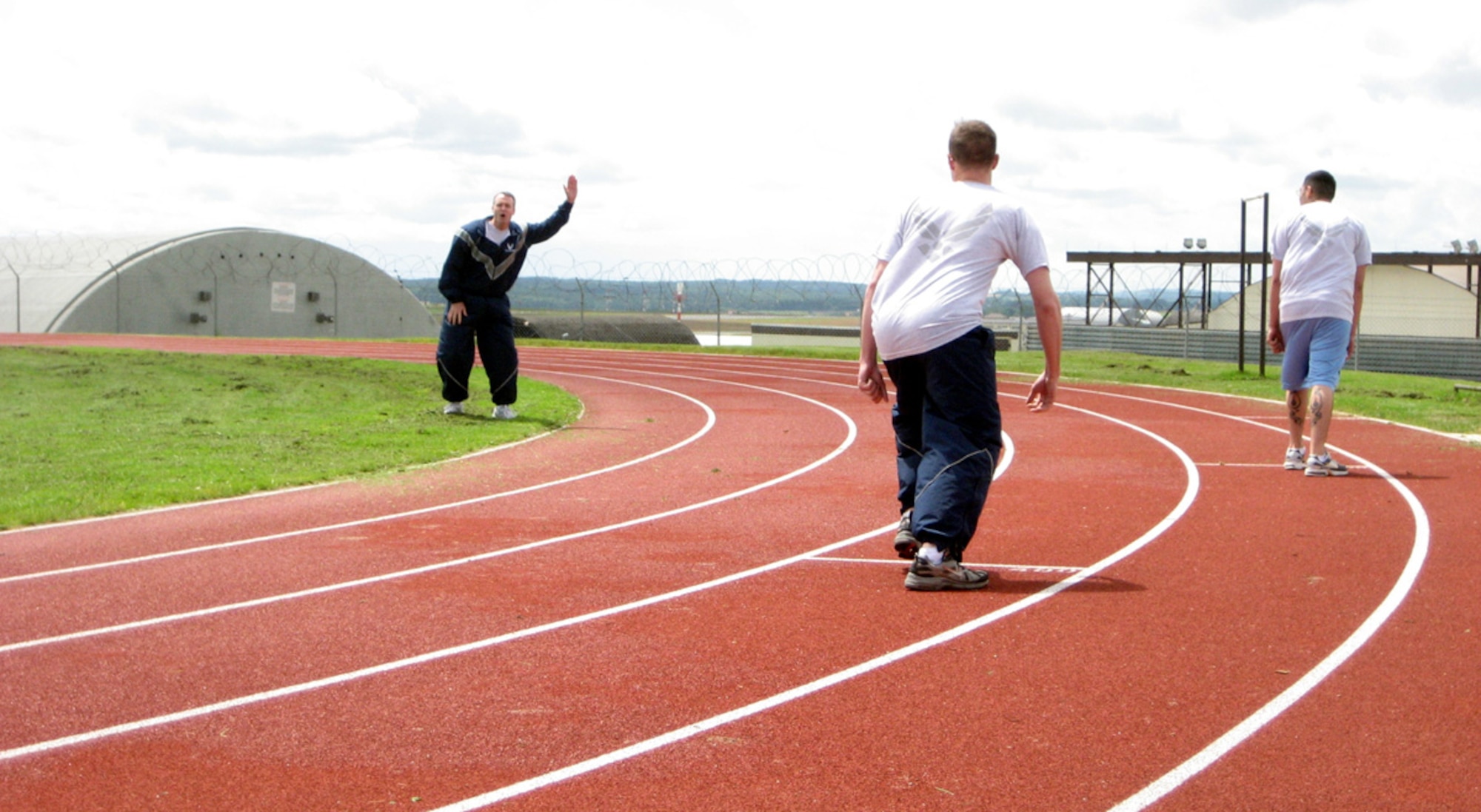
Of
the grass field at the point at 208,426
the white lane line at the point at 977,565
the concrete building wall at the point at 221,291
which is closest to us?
the white lane line at the point at 977,565

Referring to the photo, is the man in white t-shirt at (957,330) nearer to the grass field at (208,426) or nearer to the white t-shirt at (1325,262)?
the white t-shirt at (1325,262)

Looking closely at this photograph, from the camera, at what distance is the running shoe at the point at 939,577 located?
570 centimetres

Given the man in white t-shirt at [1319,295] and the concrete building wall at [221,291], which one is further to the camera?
the concrete building wall at [221,291]

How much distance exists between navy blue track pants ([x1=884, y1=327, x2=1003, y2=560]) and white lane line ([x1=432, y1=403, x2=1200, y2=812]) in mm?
429

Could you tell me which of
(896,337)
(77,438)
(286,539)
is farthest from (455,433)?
(896,337)

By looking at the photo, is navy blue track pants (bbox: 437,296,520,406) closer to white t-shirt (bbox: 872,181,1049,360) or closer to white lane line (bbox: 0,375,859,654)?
white lane line (bbox: 0,375,859,654)

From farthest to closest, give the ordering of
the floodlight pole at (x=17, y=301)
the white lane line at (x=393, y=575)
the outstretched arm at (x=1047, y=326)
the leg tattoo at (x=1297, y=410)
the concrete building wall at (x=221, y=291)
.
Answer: the concrete building wall at (x=221, y=291)
the floodlight pole at (x=17, y=301)
the leg tattoo at (x=1297, y=410)
the outstretched arm at (x=1047, y=326)
the white lane line at (x=393, y=575)

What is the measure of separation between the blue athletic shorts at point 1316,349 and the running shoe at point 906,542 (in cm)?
446

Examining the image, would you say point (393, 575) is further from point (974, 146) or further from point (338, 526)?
point (974, 146)

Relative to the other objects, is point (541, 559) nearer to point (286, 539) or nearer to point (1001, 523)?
point (286, 539)

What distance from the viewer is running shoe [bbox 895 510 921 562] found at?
5980 mm

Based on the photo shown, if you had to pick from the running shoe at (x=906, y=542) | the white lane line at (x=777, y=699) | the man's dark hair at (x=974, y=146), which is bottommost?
the white lane line at (x=777, y=699)

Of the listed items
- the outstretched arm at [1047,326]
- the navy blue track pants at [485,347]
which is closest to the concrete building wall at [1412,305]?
the navy blue track pants at [485,347]

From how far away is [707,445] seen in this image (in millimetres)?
11734
